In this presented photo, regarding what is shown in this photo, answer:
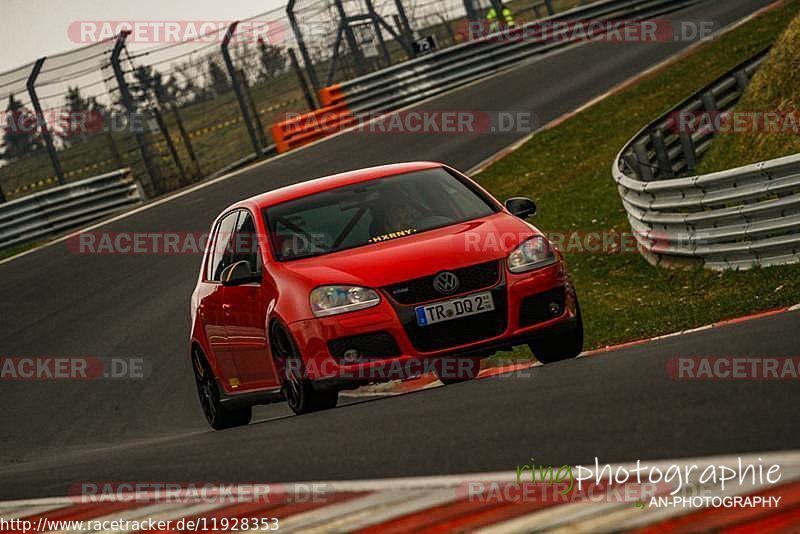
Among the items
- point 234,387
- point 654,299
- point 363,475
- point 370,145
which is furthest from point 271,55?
point 363,475

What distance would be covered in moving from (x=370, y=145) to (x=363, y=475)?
72.3 ft

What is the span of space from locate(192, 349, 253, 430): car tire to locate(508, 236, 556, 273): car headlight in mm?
2810

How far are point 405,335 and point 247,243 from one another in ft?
6.26

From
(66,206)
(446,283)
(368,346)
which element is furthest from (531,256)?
(66,206)

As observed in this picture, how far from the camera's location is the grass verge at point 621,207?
12.1 m

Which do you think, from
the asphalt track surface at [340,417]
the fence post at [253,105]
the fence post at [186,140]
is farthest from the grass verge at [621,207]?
the fence post at [186,140]

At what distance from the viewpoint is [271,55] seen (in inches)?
1177

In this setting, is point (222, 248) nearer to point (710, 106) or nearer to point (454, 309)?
point (454, 309)

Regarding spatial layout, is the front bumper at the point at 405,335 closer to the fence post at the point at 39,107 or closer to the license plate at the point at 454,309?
the license plate at the point at 454,309

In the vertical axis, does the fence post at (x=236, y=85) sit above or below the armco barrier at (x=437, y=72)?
above

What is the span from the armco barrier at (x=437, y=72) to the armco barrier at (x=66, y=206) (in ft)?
12.8

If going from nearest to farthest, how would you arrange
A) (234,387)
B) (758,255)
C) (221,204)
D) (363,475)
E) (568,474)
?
(568,474), (363,475), (234,387), (758,255), (221,204)

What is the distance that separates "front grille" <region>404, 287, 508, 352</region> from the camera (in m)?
8.64

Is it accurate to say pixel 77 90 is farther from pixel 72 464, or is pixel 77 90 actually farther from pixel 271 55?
pixel 72 464
